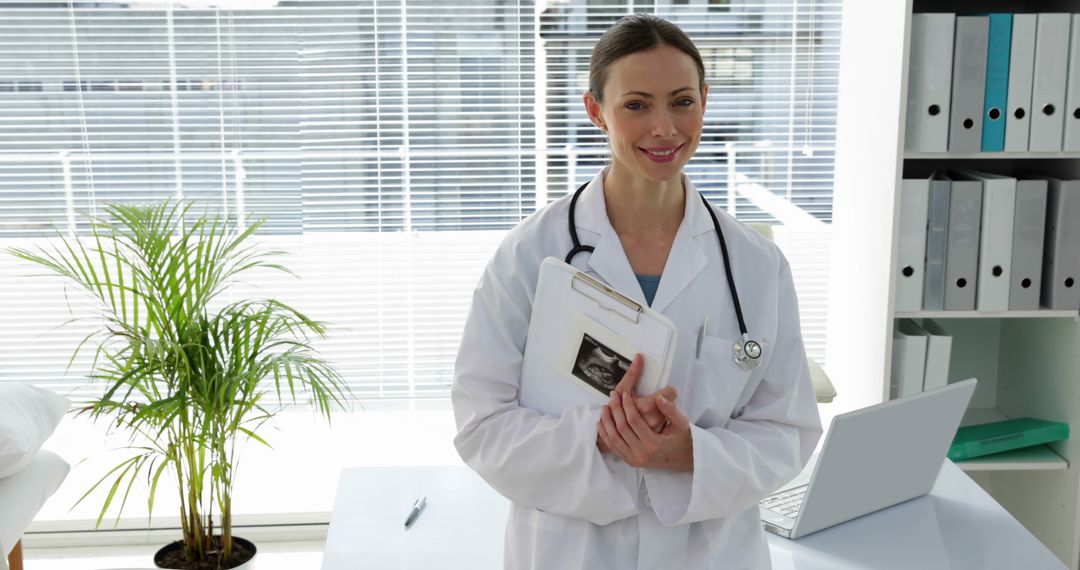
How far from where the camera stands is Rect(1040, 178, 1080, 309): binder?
7.98ft

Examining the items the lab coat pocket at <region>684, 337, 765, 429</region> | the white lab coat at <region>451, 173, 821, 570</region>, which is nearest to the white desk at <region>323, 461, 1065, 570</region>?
the white lab coat at <region>451, 173, 821, 570</region>

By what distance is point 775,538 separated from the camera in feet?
5.42

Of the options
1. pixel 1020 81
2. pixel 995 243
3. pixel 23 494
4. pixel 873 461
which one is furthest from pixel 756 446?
pixel 23 494

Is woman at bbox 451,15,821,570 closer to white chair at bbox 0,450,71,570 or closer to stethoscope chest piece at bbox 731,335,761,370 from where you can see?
stethoscope chest piece at bbox 731,335,761,370

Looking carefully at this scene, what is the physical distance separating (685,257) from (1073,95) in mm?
1462

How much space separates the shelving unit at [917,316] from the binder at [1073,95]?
0.11 feet

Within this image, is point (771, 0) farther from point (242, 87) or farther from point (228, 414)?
point (228, 414)

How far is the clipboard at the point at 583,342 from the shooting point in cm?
134

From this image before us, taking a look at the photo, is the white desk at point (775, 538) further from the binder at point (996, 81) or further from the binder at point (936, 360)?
the binder at point (996, 81)

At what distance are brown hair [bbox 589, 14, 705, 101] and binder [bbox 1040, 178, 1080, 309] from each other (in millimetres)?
1389

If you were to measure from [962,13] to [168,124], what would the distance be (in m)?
2.33

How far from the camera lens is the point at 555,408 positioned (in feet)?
4.75

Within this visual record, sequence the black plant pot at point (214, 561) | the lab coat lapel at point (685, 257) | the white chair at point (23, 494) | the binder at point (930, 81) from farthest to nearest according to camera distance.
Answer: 1. the black plant pot at point (214, 561)
2. the binder at point (930, 81)
3. the white chair at point (23, 494)
4. the lab coat lapel at point (685, 257)

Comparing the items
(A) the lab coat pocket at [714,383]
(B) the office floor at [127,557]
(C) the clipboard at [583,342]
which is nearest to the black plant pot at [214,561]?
(B) the office floor at [127,557]
